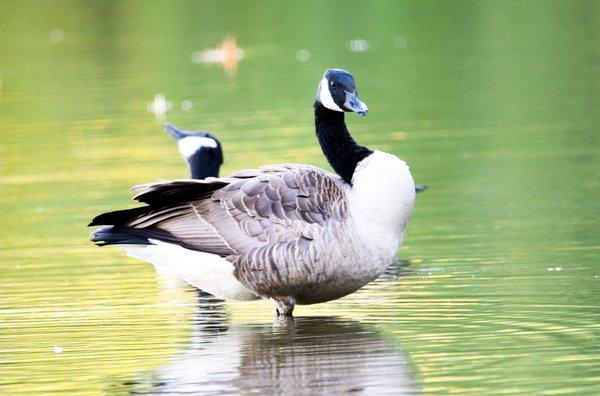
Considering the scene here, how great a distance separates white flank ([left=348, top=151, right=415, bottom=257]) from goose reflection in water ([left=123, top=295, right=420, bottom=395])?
0.61m

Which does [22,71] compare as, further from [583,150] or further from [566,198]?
[566,198]

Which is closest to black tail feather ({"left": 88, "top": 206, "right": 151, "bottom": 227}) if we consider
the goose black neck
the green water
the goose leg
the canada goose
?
the canada goose

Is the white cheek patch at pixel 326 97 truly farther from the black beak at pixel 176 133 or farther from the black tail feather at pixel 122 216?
the black beak at pixel 176 133

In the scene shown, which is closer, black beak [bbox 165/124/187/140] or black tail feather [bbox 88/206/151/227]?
black tail feather [bbox 88/206/151/227]

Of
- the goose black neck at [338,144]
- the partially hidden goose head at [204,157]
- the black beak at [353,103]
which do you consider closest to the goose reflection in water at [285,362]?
the goose black neck at [338,144]

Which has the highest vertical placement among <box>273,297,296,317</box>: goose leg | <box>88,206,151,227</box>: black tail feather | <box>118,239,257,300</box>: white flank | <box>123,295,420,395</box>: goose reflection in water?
<box>88,206,151,227</box>: black tail feather

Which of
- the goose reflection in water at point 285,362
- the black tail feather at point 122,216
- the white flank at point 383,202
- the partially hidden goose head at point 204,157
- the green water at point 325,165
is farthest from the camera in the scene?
the partially hidden goose head at point 204,157

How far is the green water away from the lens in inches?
336

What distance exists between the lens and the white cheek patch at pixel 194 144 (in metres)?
13.0

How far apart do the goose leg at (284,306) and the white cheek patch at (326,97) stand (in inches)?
53.0

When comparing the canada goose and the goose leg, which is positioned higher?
the canada goose

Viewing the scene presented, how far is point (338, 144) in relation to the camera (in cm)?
1016

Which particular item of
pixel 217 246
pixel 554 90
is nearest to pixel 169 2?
pixel 554 90

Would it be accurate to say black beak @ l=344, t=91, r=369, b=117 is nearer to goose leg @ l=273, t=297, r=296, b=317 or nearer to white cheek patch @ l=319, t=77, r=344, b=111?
white cheek patch @ l=319, t=77, r=344, b=111
